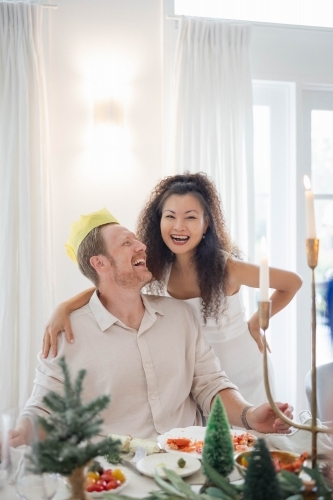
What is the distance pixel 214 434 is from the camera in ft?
4.33

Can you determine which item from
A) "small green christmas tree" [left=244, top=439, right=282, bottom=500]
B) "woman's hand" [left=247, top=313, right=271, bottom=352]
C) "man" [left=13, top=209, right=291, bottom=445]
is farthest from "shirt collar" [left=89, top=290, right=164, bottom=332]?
"small green christmas tree" [left=244, top=439, right=282, bottom=500]

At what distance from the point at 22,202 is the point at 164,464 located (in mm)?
2043

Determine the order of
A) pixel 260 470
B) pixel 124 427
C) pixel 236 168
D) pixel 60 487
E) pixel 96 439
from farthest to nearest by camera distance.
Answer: pixel 236 168, pixel 124 427, pixel 96 439, pixel 60 487, pixel 260 470

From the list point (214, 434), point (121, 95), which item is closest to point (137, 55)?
point (121, 95)

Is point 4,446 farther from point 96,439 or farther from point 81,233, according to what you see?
point 81,233

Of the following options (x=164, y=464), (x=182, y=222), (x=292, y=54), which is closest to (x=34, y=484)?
(x=164, y=464)

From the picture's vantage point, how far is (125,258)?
2.31 metres

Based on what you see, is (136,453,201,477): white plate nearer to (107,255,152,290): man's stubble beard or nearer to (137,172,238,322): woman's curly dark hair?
(107,255,152,290): man's stubble beard

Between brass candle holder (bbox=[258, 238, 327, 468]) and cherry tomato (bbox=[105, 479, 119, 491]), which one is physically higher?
brass candle holder (bbox=[258, 238, 327, 468])

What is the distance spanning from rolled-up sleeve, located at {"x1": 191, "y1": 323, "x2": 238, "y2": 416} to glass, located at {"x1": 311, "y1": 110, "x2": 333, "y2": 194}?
1935 millimetres

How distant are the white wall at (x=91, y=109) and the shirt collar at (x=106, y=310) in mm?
1128

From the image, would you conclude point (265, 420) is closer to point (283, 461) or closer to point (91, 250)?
point (283, 461)

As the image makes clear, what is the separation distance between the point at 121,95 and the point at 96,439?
2075 mm

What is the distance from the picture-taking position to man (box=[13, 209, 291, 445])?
6.97 feet
